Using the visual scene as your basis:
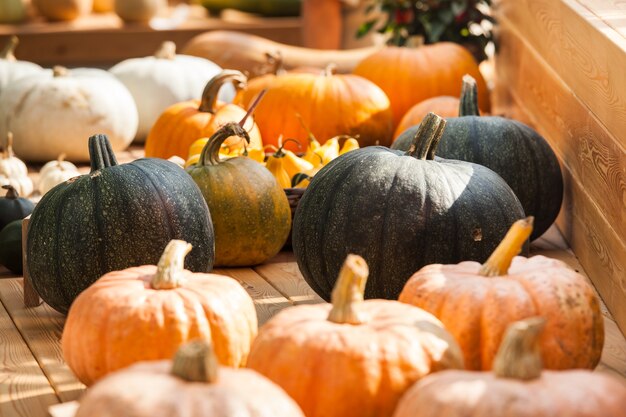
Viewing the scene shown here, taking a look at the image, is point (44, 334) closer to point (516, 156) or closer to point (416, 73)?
point (516, 156)

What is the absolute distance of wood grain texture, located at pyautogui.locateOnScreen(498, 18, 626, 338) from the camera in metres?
2.76

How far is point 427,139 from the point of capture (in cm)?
269

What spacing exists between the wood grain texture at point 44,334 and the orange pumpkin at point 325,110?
1.50 meters

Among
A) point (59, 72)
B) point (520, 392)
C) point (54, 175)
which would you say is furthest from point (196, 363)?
point (59, 72)

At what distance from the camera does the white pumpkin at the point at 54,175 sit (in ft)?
12.6

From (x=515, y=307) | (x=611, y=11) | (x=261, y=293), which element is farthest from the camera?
(x=611, y=11)

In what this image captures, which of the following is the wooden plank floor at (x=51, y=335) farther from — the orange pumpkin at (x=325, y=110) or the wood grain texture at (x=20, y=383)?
the orange pumpkin at (x=325, y=110)

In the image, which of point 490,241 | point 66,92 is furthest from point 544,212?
point 66,92

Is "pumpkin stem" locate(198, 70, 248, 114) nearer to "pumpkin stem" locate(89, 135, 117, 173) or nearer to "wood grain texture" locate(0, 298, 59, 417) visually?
"pumpkin stem" locate(89, 135, 117, 173)

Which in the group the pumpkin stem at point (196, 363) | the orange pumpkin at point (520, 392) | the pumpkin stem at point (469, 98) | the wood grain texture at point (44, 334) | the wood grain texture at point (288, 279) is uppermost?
the pumpkin stem at point (196, 363)

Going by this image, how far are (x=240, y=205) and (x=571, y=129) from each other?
1.10 metres

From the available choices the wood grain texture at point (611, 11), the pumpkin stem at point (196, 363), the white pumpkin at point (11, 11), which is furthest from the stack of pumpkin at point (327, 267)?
the white pumpkin at point (11, 11)

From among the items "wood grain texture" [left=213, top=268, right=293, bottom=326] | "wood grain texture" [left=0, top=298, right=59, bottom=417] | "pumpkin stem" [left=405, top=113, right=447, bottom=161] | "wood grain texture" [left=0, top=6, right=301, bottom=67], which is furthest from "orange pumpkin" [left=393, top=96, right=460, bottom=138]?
"wood grain texture" [left=0, top=6, right=301, bottom=67]

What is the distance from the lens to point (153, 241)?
103 inches
